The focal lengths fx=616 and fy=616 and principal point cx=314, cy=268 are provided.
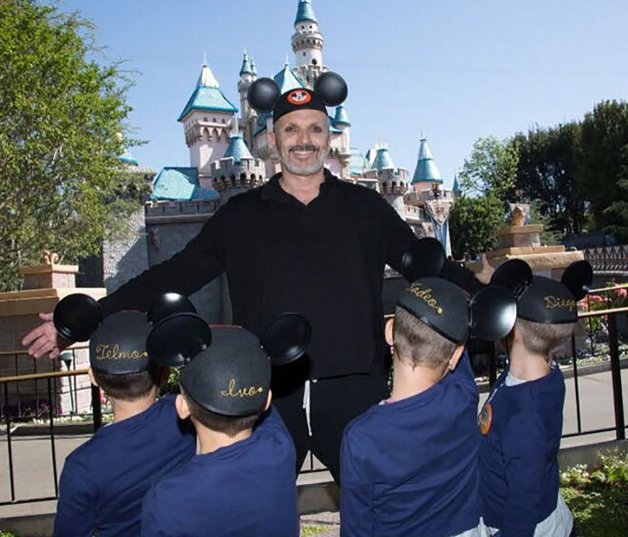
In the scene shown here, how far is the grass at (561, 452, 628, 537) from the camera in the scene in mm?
3522

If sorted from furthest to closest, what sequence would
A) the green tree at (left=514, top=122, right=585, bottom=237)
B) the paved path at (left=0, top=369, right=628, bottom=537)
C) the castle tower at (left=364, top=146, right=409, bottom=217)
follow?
the green tree at (left=514, top=122, right=585, bottom=237)
the castle tower at (left=364, top=146, right=409, bottom=217)
the paved path at (left=0, top=369, right=628, bottom=537)

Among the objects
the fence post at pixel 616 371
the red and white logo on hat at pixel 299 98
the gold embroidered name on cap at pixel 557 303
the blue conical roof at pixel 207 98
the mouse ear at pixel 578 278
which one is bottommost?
the fence post at pixel 616 371

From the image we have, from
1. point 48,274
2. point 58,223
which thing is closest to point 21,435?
point 48,274

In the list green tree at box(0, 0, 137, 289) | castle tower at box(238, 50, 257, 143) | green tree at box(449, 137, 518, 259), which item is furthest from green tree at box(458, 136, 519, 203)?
green tree at box(0, 0, 137, 289)

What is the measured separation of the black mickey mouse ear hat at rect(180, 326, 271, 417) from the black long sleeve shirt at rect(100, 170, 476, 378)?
0.76m

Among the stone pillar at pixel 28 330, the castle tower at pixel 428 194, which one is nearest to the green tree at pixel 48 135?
the stone pillar at pixel 28 330

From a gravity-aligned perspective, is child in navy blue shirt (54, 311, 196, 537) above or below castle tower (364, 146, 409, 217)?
below

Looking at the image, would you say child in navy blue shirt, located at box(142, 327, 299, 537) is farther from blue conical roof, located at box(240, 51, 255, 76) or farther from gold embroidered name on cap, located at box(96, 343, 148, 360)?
blue conical roof, located at box(240, 51, 255, 76)

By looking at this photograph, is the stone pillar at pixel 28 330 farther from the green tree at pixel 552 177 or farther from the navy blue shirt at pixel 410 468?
the green tree at pixel 552 177

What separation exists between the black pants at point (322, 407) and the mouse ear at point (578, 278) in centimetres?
96

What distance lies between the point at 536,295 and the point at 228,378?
1.24 m

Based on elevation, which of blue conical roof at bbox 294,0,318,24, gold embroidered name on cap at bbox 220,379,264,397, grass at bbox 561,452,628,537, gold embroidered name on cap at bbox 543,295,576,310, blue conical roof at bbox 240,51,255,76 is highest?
blue conical roof at bbox 294,0,318,24

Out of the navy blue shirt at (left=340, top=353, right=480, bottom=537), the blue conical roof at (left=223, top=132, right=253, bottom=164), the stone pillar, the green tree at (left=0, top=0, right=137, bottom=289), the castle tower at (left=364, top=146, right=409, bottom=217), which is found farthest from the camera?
the castle tower at (left=364, top=146, right=409, bottom=217)

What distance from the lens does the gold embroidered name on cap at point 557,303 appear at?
2260 millimetres
